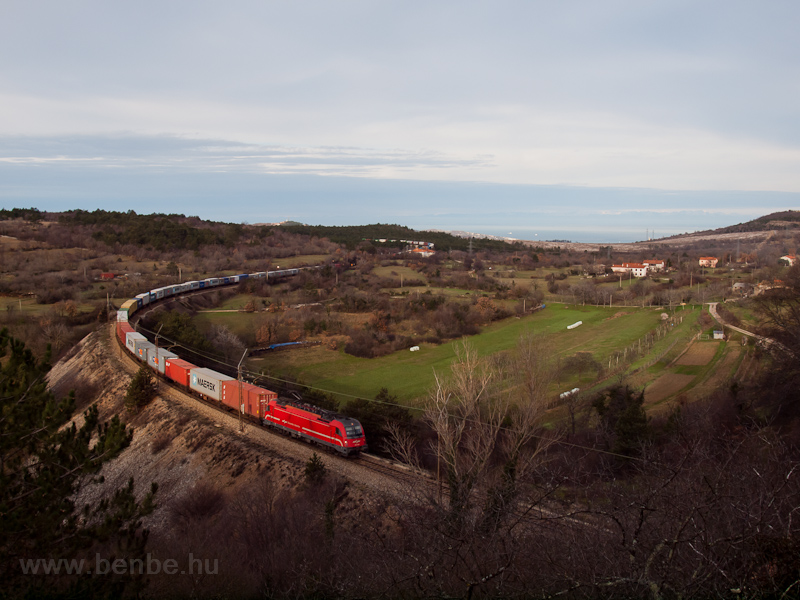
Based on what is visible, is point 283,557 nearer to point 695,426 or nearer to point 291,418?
point 291,418

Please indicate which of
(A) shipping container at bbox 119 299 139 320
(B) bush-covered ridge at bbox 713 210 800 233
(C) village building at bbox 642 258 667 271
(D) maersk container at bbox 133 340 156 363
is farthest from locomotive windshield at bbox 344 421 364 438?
(B) bush-covered ridge at bbox 713 210 800 233

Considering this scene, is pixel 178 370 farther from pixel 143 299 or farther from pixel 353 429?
pixel 143 299

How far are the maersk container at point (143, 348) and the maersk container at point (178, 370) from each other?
2.49 meters

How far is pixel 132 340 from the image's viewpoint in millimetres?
30672

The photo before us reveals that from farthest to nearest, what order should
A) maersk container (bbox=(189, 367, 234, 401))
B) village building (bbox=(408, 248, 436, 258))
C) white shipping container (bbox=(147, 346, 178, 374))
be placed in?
village building (bbox=(408, 248, 436, 258)) → white shipping container (bbox=(147, 346, 178, 374)) → maersk container (bbox=(189, 367, 234, 401))

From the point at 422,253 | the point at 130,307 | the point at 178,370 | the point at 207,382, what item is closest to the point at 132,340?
the point at 178,370

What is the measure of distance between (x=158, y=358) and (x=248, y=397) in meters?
9.61

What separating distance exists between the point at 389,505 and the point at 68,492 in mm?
7619

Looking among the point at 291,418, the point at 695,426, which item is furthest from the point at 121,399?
the point at 695,426

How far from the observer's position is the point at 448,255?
9869 cm

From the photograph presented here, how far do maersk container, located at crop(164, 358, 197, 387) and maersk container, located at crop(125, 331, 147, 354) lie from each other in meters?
5.22

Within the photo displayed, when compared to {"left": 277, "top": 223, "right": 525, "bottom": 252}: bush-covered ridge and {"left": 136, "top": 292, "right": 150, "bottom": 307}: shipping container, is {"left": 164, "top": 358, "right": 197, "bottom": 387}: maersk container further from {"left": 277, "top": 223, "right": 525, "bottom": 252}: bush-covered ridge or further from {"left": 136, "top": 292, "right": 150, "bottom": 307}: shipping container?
{"left": 277, "top": 223, "right": 525, "bottom": 252}: bush-covered ridge

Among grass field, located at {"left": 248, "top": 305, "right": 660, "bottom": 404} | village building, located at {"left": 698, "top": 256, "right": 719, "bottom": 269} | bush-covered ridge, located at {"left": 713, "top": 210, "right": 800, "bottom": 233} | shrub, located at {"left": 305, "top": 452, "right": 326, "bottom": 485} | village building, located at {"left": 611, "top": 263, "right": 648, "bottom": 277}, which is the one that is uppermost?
bush-covered ridge, located at {"left": 713, "top": 210, "right": 800, "bottom": 233}

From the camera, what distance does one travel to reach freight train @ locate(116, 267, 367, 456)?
1691 cm
